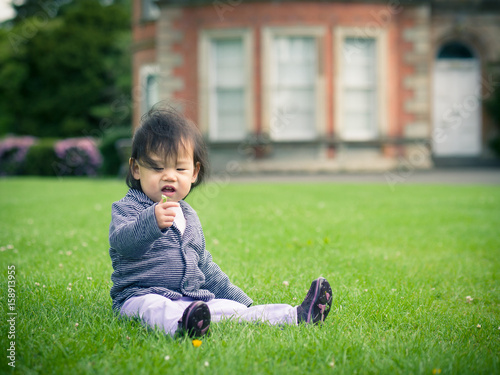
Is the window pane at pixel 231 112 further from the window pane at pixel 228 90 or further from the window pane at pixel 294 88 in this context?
the window pane at pixel 294 88

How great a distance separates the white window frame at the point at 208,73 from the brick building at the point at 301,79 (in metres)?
0.02

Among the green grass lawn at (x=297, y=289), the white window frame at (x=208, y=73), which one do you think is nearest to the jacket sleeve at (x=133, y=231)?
the green grass lawn at (x=297, y=289)

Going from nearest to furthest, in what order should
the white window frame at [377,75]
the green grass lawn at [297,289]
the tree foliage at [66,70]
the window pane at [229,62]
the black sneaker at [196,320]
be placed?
the green grass lawn at [297,289] < the black sneaker at [196,320] < the white window frame at [377,75] < the window pane at [229,62] < the tree foliage at [66,70]

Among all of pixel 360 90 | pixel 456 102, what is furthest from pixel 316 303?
pixel 456 102

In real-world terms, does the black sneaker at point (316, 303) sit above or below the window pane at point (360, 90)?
below

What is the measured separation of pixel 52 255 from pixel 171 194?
2411 mm

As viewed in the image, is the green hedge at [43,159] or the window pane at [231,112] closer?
the window pane at [231,112]

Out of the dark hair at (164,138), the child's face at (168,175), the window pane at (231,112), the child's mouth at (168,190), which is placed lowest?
the child's mouth at (168,190)

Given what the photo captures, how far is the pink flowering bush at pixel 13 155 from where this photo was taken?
20.8 meters

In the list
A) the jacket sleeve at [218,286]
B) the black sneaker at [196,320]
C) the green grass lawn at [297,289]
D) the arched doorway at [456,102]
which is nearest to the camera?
the green grass lawn at [297,289]

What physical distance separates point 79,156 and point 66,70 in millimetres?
15560

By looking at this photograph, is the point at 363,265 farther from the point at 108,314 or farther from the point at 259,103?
the point at 259,103

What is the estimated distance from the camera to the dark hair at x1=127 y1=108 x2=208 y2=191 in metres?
2.79

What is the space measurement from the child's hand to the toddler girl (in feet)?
0.37
